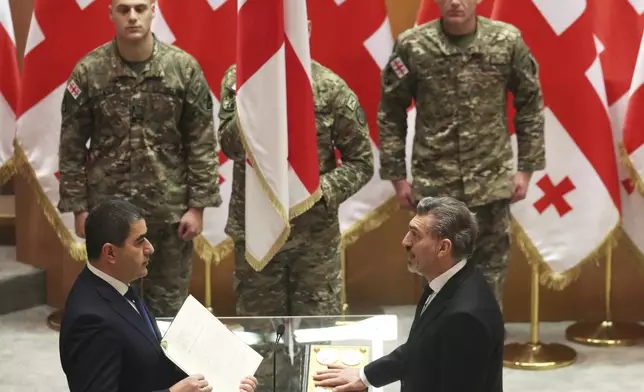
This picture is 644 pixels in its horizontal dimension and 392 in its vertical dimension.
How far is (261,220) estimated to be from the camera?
10.4 feet

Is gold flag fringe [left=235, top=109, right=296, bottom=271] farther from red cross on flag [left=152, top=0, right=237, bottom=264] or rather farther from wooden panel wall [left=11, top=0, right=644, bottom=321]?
wooden panel wall [left=11, top=0, right=644, bottom=321]

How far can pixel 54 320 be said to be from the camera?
474 centimetres

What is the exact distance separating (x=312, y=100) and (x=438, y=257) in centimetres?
112

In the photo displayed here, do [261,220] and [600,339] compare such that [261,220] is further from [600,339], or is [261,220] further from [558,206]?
[600,339]

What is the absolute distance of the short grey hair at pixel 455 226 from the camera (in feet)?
7.16

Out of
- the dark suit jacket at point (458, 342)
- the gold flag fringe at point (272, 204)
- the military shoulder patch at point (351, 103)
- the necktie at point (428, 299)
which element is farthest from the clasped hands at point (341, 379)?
the military shoulder patch at point (351, 103)

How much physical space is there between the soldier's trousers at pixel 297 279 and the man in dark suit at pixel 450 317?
0.99 meters

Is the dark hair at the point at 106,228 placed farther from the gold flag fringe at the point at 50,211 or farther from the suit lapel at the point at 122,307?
the gold flag fringe at the point at 50,211

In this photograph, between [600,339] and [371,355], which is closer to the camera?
[371,355]

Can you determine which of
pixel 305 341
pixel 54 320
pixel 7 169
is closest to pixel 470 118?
pixel 305 341

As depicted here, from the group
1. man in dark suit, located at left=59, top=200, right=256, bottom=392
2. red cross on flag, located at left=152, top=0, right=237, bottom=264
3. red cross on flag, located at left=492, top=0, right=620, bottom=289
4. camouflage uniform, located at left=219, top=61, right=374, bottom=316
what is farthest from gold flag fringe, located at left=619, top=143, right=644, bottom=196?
man in dark suit, located at left=59, top=200, right=256, bottom=392

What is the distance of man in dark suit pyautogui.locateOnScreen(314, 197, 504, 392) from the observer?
208cm

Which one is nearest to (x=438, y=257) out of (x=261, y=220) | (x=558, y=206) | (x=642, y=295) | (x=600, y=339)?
(x=261, y=220)

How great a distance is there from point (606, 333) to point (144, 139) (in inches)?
92.6
